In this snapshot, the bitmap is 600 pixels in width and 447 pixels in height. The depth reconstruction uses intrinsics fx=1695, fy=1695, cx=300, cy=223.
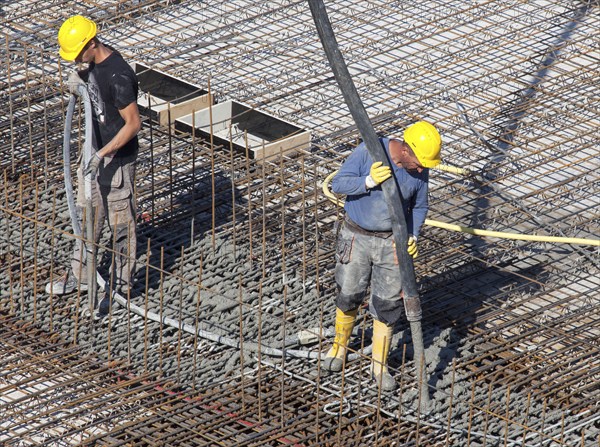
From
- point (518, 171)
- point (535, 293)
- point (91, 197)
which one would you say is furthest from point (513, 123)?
point (91, 197)

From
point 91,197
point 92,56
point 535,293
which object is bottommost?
point 535,293

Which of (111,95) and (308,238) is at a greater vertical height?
(111,95)

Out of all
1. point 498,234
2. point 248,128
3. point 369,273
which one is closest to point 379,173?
point 369,273

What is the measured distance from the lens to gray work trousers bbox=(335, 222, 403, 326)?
11000mm

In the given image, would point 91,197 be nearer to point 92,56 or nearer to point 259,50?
point 92,56

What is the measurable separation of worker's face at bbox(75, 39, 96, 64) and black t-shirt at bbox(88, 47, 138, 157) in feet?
0.18

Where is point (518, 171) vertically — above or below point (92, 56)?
below

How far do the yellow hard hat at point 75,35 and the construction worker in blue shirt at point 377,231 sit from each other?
6.72 feet

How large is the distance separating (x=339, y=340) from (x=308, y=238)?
5.87 ft

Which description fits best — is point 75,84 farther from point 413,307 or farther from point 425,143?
point 413,307

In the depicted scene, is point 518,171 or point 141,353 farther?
point 518,171

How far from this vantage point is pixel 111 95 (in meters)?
11.7

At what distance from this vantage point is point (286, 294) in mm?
12094

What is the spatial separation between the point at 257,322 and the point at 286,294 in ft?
0.98
